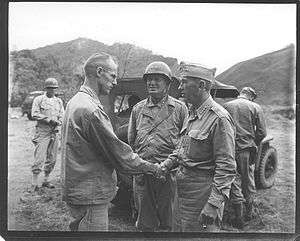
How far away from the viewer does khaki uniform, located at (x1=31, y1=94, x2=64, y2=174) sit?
6.76 metres

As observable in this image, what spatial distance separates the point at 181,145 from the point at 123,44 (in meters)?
1.41

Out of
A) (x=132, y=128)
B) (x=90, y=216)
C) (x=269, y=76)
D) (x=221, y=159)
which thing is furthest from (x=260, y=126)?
(x=90, y=216)

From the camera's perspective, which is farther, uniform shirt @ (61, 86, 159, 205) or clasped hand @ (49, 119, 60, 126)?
clasped hand @ (49, 119, 60, 126)

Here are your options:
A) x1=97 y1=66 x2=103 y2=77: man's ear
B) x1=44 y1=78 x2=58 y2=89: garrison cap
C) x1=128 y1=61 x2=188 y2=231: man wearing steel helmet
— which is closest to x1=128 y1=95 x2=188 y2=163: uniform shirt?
x1=128 y1=61 x2=188 y2=231: man wearing steel helmet

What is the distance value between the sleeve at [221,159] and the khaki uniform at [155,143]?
19.5 inches

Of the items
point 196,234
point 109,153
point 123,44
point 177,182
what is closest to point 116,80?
point 123,44

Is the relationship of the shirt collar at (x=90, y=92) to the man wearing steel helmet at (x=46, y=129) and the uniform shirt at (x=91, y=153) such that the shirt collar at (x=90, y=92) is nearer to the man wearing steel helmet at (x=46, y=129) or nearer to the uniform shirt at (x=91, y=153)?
the uniform shirt at (x=91, y=153)

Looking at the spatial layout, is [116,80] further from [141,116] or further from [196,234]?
[196,234]

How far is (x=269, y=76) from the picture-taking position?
6.80 meters

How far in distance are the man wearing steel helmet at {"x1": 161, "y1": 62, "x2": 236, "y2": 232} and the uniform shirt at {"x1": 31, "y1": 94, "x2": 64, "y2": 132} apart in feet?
4.75

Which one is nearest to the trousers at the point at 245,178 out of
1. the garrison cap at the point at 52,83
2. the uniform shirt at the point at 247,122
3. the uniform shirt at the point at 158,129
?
the uniform shirt at the point at 247,122

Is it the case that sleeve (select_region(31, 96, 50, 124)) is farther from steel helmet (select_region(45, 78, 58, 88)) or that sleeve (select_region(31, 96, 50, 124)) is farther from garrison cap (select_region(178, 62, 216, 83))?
garrison cap (select_region(178, 62, 216, 83))

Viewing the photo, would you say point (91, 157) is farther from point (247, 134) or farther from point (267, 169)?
point (267, 169)

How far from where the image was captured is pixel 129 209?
22.1 feet
